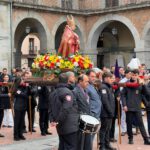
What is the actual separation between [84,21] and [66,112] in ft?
68.0

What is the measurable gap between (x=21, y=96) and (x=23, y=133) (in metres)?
1.36

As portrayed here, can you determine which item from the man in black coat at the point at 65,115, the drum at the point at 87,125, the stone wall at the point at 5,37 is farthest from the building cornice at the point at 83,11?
the drum at the point at 87,125

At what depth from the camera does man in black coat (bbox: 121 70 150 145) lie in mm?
10508

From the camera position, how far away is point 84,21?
2766 centimetres

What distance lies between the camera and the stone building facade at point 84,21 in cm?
2356

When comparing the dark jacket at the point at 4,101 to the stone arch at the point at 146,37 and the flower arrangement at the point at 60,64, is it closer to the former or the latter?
the flower arrangement at the point at 60,64

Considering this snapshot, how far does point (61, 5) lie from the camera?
2680 centimetres

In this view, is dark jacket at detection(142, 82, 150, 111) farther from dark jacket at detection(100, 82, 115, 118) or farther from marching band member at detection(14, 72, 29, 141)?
marching band member at detection(14, 72, 29, 141)

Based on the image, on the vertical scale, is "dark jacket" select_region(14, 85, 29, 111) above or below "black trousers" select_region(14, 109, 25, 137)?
above

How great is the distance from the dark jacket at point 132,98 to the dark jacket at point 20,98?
272 centimetres

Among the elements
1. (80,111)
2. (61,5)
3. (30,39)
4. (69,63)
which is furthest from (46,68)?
(30,39)

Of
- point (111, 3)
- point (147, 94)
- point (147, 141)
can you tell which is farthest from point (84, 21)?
point (147, 141)

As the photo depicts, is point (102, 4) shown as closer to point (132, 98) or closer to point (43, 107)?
point (43, 107)

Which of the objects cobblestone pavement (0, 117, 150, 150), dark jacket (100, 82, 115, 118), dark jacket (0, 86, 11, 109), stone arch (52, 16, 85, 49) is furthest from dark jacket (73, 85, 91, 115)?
stone arch (52, 16, 85, 49)
